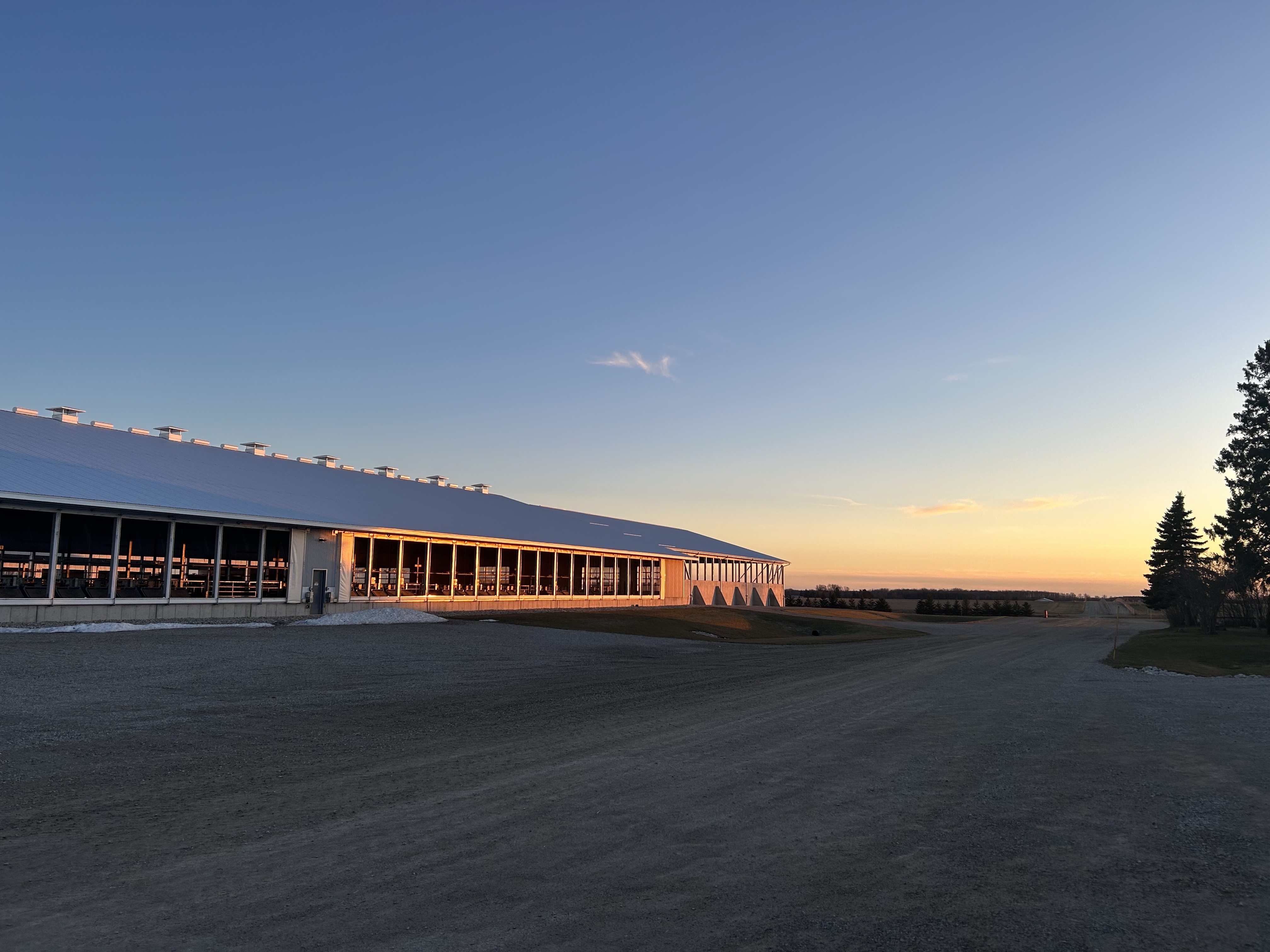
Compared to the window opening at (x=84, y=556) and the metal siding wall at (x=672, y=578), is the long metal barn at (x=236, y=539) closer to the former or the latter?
the window opening at (x=84, y=556)

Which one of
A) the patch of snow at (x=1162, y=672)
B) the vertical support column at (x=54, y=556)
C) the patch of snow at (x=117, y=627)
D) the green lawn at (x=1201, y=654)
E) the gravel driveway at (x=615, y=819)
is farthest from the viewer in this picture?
the vertical support column at (x=54, y=556)

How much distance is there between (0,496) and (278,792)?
73.0 ft

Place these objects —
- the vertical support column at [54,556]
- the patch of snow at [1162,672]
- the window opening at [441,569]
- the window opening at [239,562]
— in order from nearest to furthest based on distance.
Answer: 1. the patch of snow at [1162,672]
2. the vertical support column at [54,556]
3. the window opening at [239,562]
4. the window opening at [441,569]

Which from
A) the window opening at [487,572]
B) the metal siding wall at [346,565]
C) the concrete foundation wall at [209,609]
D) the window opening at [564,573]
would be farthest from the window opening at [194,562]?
the window opening at [564,573]

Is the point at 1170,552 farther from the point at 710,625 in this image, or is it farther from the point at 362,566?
the point at 362,566

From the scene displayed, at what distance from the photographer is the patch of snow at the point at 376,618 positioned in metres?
32.1

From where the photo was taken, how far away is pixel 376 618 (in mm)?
33562

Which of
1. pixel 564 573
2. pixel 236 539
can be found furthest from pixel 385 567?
pixel 564 573

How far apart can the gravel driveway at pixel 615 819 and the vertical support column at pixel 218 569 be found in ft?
49.4

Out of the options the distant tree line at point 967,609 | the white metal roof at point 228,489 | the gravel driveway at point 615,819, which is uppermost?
the white metal roof at point 228,489

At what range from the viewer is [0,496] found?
2431 cm

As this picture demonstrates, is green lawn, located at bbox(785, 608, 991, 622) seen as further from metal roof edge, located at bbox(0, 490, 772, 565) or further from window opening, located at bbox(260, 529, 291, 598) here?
window opening, located at bbox(260, 529, 291, 598)

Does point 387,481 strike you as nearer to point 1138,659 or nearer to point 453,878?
point 1138,659

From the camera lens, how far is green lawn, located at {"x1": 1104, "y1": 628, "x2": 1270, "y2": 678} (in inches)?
1001
